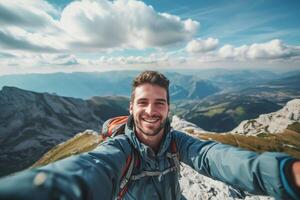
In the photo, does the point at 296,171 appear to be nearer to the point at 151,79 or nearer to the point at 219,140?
the point at 151,79

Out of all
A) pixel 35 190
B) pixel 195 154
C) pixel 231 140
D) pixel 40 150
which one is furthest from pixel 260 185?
pixel 40 150

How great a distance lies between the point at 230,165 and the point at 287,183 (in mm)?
1346

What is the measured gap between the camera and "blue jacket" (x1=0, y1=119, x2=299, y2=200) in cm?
237

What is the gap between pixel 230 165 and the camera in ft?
14.8

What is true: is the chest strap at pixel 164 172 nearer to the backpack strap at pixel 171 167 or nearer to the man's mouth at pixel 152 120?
the backpack strap at pixel 171 167

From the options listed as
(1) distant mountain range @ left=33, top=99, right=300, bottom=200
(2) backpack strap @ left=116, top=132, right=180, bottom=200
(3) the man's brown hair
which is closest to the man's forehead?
(3) the man's brown hair

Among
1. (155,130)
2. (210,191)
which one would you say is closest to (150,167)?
(155,130)

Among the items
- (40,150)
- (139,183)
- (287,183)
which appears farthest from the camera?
(40,150)

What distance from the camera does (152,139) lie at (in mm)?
7238

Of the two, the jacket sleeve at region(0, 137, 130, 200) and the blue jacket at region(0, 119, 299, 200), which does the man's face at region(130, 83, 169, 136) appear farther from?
the jacket sleeve at region(0, 137, 130, 200)

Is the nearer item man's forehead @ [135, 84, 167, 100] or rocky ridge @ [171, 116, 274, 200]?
man's forehead @ [135, 84, 167, 100]

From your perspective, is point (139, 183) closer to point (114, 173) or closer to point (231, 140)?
point (114, 173)

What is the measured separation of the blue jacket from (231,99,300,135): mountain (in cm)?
16378

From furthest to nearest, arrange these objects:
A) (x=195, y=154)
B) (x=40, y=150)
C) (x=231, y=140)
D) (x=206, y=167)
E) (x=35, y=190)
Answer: (x=40, y=150), (x=231, y=140), (x=195, y=154), (x=206, y=167), (x=35, y=190)
